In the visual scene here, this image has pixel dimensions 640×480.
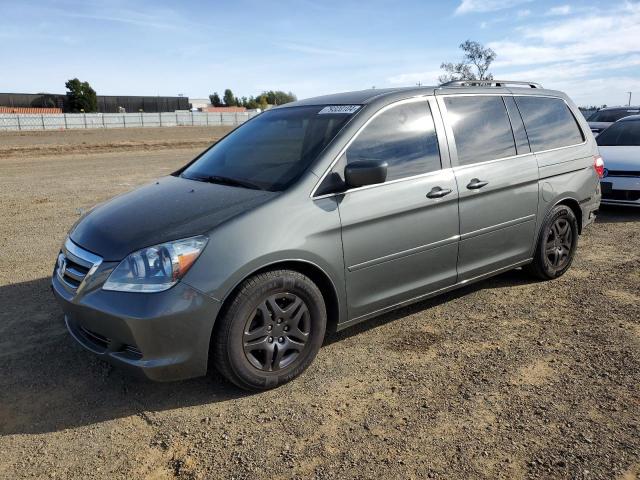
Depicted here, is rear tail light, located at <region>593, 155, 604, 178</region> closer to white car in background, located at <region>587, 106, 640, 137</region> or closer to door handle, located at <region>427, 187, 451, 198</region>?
door handle, located at <region>427, 187, 451, 198</region>

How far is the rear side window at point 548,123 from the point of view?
4.95 meters

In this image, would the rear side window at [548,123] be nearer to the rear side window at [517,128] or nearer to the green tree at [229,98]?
the rear side window at [517,128]

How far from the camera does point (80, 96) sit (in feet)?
240

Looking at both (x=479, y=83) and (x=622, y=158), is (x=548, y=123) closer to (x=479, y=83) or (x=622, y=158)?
(x=479, y=83)

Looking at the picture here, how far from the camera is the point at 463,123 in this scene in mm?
4352

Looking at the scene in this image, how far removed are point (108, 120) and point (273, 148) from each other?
5313 centimetres

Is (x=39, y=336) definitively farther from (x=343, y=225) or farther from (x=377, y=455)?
(x=377, y=455)

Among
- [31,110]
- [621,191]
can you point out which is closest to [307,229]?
[621,191]

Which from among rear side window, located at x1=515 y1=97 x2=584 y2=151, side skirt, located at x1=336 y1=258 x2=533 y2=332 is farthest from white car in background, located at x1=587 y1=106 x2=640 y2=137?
side skirt, located at x1=336 y1=258 x2=533 y2=332

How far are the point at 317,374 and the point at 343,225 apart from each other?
1011mm

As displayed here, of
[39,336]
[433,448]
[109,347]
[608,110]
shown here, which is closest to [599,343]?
[433,448]

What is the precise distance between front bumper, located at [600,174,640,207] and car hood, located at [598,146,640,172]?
0.17 m

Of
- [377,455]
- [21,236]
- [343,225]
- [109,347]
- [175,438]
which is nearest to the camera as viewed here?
[377,455]

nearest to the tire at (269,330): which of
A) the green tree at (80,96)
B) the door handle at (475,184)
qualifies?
the door handle at (475,184)
